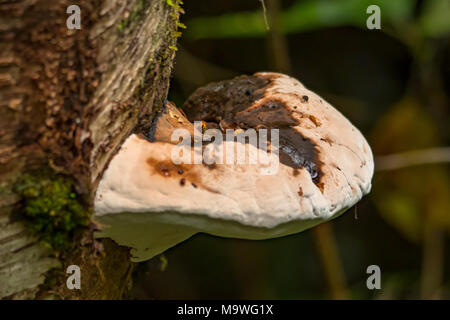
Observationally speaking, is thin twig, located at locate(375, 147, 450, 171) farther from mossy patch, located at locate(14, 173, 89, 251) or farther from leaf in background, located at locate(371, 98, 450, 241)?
mossy patch, located at locate(14, 173, 89, 251)

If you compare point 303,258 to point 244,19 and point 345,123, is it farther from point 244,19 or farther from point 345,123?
point 345,123

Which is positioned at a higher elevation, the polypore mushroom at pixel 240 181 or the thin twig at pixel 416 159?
the thin twig at pixel 416 159

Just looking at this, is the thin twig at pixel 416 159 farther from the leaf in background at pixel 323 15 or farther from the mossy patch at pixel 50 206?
the mossy patch at pixel 50 206

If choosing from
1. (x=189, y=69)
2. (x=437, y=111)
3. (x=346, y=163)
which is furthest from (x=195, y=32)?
(x=346, y=163)

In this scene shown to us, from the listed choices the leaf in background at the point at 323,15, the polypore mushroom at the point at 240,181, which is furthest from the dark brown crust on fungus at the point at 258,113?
the leaf in background at the point at 323,15

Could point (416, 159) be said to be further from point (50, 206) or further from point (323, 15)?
point (50, 206)

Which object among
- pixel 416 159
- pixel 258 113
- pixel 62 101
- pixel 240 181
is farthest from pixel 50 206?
pixel 416 159

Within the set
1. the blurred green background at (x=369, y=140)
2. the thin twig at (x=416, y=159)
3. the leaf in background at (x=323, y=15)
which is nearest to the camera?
the leaf in background at (x=323, y=15)
